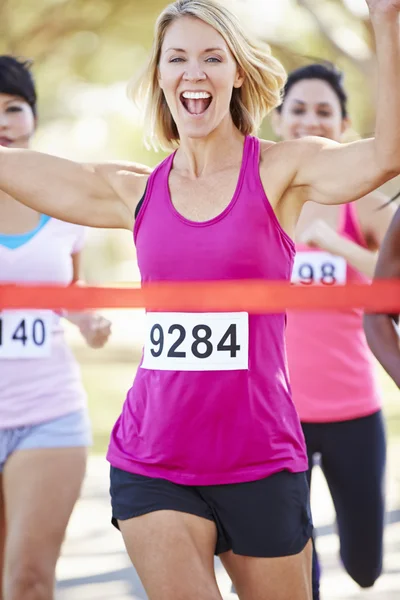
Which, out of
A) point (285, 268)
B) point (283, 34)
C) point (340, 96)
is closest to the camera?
point (285, 268)

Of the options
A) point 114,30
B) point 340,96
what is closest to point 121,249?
point 114,30

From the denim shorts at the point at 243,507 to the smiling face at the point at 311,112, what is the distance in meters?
2.09

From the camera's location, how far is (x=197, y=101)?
298cm

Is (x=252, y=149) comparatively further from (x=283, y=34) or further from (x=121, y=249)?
(x=121, y=249)

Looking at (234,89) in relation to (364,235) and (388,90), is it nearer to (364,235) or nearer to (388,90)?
(388,90)

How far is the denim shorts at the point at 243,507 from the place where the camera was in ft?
9.15

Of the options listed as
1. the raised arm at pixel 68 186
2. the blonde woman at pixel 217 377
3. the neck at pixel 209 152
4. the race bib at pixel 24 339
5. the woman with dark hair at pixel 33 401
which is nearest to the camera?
the blonde woman at pixel 217 377

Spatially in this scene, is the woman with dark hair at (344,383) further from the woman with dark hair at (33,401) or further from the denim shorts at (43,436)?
the denim shorts at (43,436)

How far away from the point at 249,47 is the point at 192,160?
33 cm

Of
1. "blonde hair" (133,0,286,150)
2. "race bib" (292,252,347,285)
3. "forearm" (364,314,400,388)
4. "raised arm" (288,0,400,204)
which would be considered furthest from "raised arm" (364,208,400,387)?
"race bib" (292,252,347,285)

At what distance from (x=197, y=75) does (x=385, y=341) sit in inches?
31.9

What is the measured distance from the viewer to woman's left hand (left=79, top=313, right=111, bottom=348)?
4.07 meters

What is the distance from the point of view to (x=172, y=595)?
8.93 ft

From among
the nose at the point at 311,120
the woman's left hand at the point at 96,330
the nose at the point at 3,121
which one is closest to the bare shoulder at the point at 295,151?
the woman's left hand at the point at 96,330
